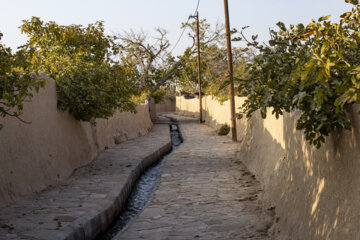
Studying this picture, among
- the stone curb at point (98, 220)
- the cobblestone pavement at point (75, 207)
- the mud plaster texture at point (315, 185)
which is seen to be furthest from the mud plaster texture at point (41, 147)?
the mud plaster texture at point (315, 185)

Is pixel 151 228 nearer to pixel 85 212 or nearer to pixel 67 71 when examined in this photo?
pixel 85 212

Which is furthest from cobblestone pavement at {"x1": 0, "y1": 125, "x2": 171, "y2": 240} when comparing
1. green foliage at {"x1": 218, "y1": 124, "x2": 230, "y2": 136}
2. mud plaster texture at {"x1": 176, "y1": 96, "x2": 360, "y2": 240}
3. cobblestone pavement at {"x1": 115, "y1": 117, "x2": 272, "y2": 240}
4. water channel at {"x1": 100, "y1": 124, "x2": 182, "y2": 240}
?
green foliage at {"x1": 218, "y1": 124, "x2": 230, "y2": 136}

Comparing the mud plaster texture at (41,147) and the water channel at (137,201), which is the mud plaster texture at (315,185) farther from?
the mud plaster texture at (41,147)

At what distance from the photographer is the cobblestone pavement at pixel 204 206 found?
6.16m

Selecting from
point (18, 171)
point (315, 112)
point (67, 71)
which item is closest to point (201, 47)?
point (67, 71)

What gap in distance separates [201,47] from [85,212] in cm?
2830

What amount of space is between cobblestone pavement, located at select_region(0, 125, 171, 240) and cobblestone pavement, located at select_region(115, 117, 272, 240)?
53 cm

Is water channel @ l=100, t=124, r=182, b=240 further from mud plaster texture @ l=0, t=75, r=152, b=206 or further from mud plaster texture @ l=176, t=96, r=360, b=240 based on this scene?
mud plaster texture @ l=176, t=96, r=360, b=240

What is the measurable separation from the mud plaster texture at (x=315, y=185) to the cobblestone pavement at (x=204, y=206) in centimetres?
40

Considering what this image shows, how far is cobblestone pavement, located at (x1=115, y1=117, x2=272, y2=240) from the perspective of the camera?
6.16 m

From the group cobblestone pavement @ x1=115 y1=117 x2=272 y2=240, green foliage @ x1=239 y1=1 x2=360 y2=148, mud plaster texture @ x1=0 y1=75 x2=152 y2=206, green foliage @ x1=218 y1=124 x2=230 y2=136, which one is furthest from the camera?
→ green foliage @ x1=218 y1=124 x2=230 y2=136

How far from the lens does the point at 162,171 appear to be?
36.8 ft

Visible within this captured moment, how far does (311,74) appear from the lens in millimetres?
3566

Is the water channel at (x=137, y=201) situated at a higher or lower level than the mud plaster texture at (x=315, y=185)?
lower
